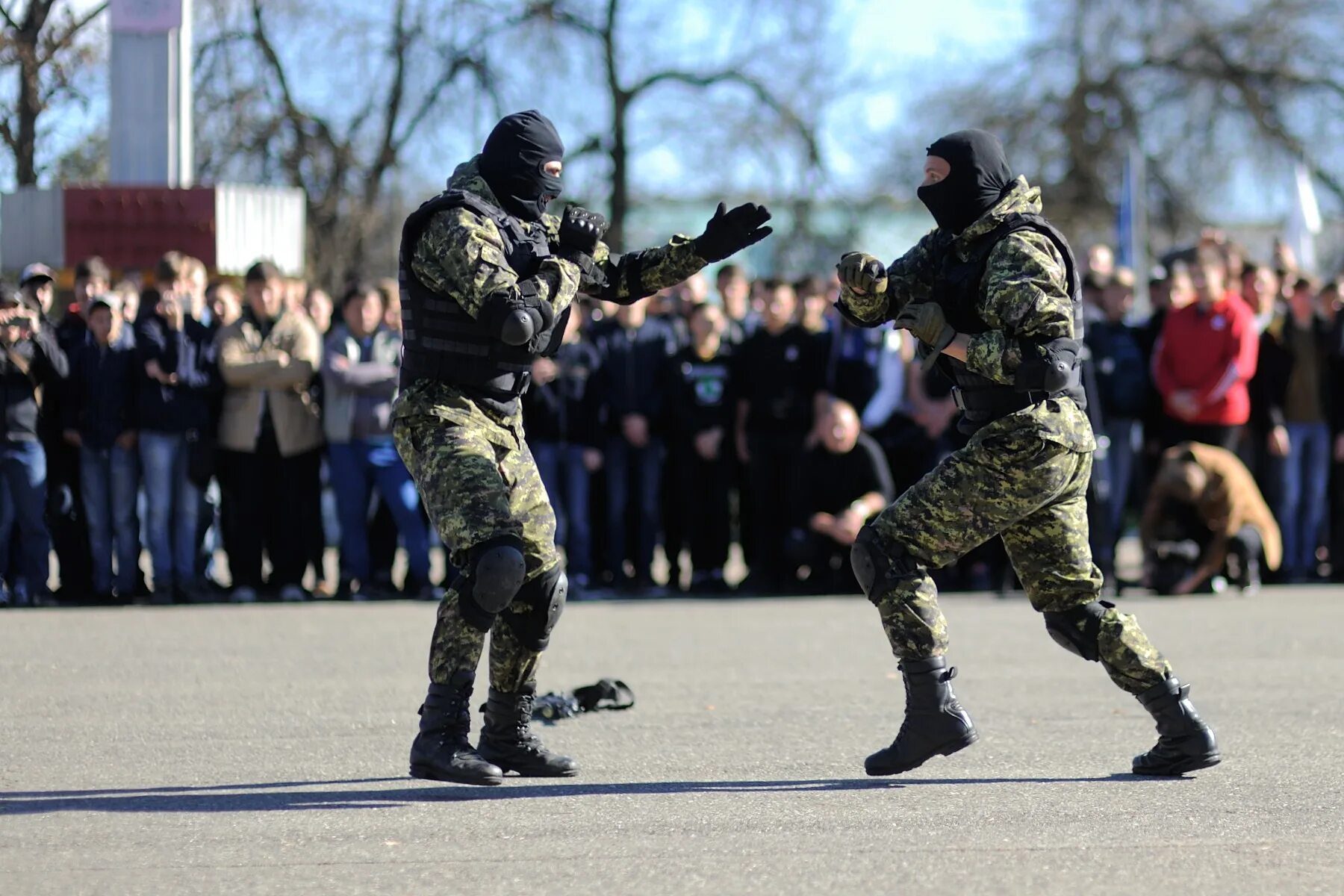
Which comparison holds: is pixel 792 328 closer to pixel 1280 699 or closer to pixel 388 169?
pixel 1280 699

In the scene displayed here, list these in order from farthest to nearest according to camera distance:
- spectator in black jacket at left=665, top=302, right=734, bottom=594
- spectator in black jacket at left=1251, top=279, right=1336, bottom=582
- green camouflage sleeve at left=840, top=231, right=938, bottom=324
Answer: spectator in black jacket at left=1251, top=279, right=1336, bottom=582, spectator in black jacket at left=665, top=302, right=734, bottom=594, green camouflage sleeve at left=840, top=231, right=938, bottom=324

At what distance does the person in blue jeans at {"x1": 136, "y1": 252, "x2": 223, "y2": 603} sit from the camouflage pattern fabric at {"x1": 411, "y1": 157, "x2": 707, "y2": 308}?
5.62m

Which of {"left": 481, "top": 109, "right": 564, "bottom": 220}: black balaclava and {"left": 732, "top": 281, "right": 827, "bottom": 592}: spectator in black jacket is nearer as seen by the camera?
{"left": 481, "top": 109, "right": 564, "bottom": 220}: black balaclava

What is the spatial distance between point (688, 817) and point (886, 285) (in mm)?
1718

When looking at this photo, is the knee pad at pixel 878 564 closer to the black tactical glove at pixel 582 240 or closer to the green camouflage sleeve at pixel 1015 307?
the green camouflage sleeve at pixel 1015 307

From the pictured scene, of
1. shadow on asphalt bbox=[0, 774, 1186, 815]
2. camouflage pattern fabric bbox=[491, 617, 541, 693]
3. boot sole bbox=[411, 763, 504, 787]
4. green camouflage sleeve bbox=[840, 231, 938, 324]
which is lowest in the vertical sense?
shadow on asphalt bbox=[0, 774, 1186, 815]

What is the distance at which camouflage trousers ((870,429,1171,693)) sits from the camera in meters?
5.77

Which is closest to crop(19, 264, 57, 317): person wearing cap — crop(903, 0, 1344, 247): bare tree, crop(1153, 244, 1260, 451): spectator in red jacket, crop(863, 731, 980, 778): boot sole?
crop(1153, 244, 1260, 451): spectator in red jacket

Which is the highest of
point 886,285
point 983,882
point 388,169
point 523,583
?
point 388,169

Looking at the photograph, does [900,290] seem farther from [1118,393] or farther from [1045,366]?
[1118,393]

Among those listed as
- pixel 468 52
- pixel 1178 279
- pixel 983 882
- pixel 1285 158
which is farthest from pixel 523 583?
pixel 1285 158

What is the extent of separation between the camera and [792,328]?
12.1 meters

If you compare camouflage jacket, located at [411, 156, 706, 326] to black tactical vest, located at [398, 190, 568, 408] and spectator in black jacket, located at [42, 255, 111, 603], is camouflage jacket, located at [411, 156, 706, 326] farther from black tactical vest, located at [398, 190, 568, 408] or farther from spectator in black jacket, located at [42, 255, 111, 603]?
spectator in black jacket, located at [42, 255, 111, 603]

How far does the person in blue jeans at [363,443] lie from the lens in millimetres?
11438
